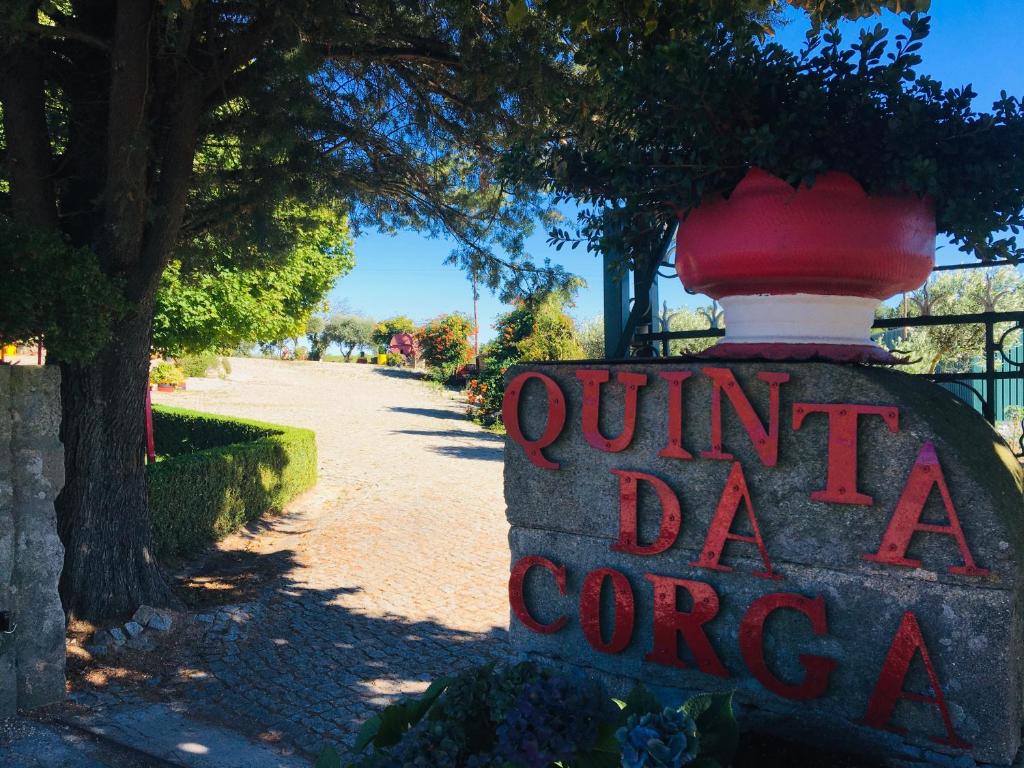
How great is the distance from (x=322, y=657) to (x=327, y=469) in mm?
8354

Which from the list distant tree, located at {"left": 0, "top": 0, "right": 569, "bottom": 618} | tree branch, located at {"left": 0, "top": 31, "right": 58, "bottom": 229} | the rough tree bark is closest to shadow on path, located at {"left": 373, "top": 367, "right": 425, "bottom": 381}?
distant tree, located at {"left": 0, "top": 0, "right": 569, "bottom": 618}

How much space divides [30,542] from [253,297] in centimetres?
992

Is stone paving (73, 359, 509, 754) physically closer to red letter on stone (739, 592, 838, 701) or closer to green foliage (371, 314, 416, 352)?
red letter on stone (739, 592, 838, 701)

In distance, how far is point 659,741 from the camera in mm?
1639

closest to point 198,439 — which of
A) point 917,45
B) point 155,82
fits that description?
point 155,82

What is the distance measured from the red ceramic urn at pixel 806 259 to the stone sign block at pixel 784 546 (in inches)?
6.7

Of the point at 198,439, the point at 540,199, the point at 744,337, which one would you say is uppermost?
the point at 540,199

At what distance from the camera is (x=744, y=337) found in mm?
2320

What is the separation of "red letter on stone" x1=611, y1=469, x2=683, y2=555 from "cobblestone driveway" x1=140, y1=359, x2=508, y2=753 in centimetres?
286

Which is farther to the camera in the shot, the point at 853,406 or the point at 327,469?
the point at 327,469

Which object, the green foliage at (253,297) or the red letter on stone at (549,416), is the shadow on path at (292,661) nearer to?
the red letter on stone at (549,416)

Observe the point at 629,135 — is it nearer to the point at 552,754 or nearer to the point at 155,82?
the point at 552,754

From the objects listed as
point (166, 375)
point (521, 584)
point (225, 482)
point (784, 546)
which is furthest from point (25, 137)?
point (166, 375)

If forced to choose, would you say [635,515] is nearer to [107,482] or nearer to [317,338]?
[107,482]
